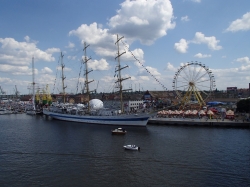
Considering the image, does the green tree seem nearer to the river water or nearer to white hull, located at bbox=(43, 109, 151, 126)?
the river water

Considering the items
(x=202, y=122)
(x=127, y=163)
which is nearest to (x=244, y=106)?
(x=202, y=122)

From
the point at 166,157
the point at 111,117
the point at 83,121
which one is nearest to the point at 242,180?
the point at 166,157

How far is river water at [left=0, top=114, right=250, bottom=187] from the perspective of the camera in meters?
21.0

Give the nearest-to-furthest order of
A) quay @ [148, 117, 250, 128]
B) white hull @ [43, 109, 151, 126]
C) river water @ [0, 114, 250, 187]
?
river water @ [0, 114, 250, 187], quay @ [148, 117, 250, 128], white hull @ [43, 109, 151, 126]

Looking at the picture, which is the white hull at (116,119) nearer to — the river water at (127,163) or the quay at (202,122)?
the quay at (202,122)

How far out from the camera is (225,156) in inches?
1085

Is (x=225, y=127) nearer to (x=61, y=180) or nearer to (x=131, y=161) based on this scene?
(x=131, y=161)

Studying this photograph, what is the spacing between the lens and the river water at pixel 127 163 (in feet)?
68.8

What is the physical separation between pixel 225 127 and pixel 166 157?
92.1 feet

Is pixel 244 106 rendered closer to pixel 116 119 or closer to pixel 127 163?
pixel 116 119

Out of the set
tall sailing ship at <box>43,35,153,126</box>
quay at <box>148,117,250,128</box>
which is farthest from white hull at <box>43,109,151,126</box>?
quay at <box>148,117,250,128</box>

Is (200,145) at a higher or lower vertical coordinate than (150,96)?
lower

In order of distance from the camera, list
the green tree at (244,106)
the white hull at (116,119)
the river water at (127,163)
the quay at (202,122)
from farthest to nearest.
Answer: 1. the green tree at (244,106)
2. the white hull at (116,119)
3. the quay at (202,122)
4. the river water at (127,163)

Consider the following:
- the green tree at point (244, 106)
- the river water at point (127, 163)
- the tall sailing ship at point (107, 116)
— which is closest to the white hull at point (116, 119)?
the tall sailing ship at point (107, 116)
